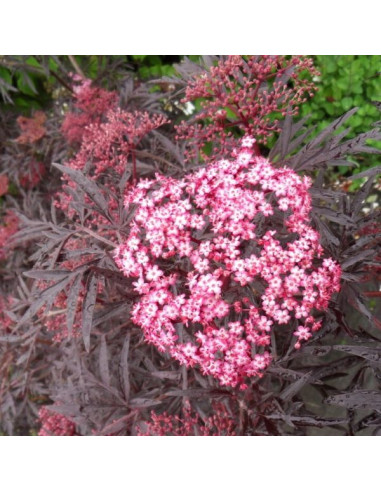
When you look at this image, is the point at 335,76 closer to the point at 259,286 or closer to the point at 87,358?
the point at 259,286

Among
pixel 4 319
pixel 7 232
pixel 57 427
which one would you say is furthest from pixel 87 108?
pixel 57 427

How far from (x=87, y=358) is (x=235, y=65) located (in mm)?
1092

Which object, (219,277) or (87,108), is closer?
(219,277)

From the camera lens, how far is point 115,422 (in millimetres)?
1305

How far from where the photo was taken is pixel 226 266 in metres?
1.05

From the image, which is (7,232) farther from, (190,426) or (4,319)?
(190,426)

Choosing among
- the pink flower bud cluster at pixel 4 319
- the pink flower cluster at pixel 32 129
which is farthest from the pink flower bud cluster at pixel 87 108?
the pink flower bud cluster at pixel 4 319

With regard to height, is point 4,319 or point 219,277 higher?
point 219,277

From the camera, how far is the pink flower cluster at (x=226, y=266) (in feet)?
3.36

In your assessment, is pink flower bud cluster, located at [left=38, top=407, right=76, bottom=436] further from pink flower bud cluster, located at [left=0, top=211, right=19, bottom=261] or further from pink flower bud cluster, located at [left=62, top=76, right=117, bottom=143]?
pink flower bud cluster, located at [left=62, top=76, right=117, bottom=143]

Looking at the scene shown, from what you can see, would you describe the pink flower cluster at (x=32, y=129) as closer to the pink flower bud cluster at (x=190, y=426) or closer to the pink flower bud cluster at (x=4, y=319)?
the pink flower bud cluster at (x=4, y=319)

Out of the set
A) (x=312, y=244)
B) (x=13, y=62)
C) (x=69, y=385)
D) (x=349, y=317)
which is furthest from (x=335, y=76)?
(x=69, y=385)

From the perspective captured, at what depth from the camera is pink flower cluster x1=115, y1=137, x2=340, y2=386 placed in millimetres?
1024

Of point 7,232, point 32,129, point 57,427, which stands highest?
point 32,129
